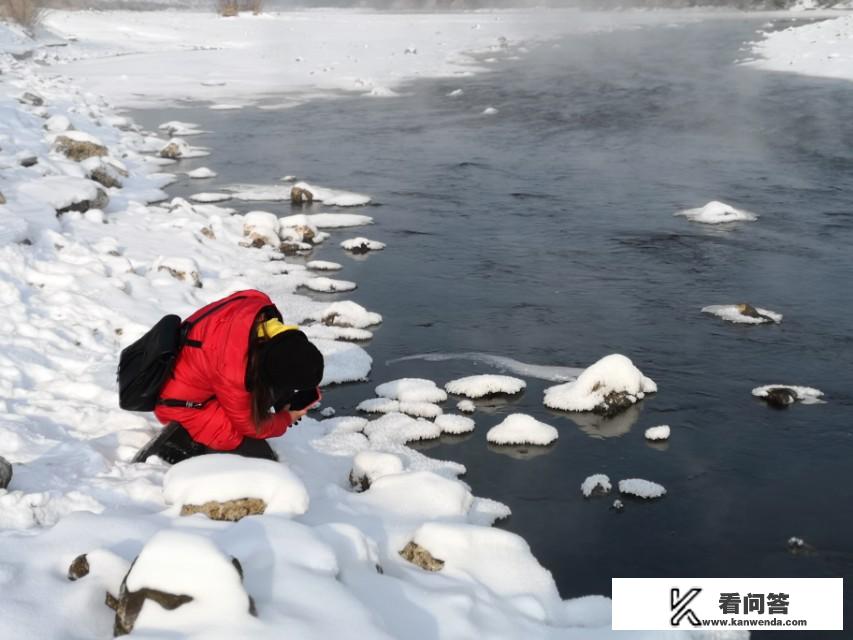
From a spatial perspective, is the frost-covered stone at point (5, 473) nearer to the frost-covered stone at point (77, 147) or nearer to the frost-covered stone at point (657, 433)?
the frost-covered stone at point (657, 433)

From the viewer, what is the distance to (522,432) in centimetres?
668

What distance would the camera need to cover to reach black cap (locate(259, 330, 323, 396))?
4.83m

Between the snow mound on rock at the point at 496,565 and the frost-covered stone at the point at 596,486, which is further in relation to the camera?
the frost-covered stone at the point at 596,486

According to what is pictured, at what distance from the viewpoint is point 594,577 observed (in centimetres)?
521

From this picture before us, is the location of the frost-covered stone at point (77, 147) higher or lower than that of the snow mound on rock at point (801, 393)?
higher

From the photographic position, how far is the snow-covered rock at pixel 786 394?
720 centimetres

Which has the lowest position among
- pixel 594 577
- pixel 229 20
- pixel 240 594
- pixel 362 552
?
pixel 594 577

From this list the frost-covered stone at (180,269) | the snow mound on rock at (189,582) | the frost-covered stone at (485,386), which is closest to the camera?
the snow mound on rock at (189,582)

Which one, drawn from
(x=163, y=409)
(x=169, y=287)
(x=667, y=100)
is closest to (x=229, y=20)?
(x=667, y=100)

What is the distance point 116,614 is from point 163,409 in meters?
1.74

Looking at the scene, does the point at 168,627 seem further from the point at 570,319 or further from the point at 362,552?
the point at 570,319

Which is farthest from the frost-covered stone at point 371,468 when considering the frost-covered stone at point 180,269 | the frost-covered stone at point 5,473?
the frost-covered stone at point 180,269

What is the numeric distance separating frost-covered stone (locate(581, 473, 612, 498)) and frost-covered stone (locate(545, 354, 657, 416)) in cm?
106

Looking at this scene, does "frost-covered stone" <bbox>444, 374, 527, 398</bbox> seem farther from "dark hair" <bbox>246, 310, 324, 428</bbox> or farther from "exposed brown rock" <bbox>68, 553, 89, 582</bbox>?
"exposed brown rock" <bbox>68, 553, 89, 582</bbox>
